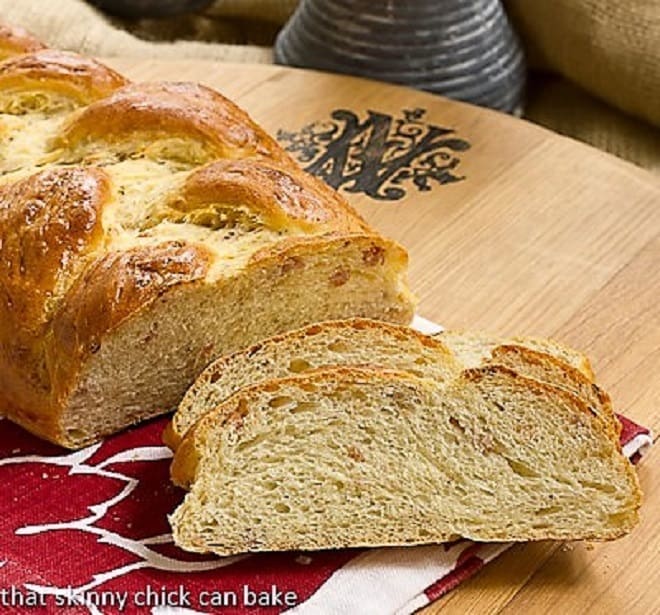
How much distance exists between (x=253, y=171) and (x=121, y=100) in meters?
0.44

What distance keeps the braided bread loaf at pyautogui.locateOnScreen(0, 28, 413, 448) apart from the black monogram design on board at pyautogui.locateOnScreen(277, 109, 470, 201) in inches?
29.2

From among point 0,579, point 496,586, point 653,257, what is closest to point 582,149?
point 653,257

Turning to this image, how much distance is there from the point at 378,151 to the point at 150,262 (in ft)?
4.73

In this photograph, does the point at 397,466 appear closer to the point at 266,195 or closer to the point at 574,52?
the point at 266,195

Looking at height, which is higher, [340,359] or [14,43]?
[340,359]

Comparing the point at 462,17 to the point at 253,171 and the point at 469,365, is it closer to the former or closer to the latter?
the point at 253,171

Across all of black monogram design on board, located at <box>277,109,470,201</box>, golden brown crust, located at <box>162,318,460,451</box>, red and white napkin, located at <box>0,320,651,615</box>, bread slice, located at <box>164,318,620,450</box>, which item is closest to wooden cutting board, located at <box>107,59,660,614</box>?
black monogram design on board, located at <box>277,109,470,201</box>

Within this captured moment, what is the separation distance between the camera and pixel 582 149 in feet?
14.9

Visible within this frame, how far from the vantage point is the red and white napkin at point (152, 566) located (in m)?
2.94

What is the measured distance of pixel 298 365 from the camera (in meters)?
3.20

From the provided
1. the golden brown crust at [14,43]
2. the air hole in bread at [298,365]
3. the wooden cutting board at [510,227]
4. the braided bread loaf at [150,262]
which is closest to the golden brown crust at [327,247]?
the braided bread loaf at [150,262]

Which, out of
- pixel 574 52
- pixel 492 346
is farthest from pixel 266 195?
pixel 574 52

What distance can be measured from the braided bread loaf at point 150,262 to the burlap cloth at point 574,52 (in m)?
1.72

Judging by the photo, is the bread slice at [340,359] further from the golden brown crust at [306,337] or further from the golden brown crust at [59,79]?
the golden brown crust at [59,79]
